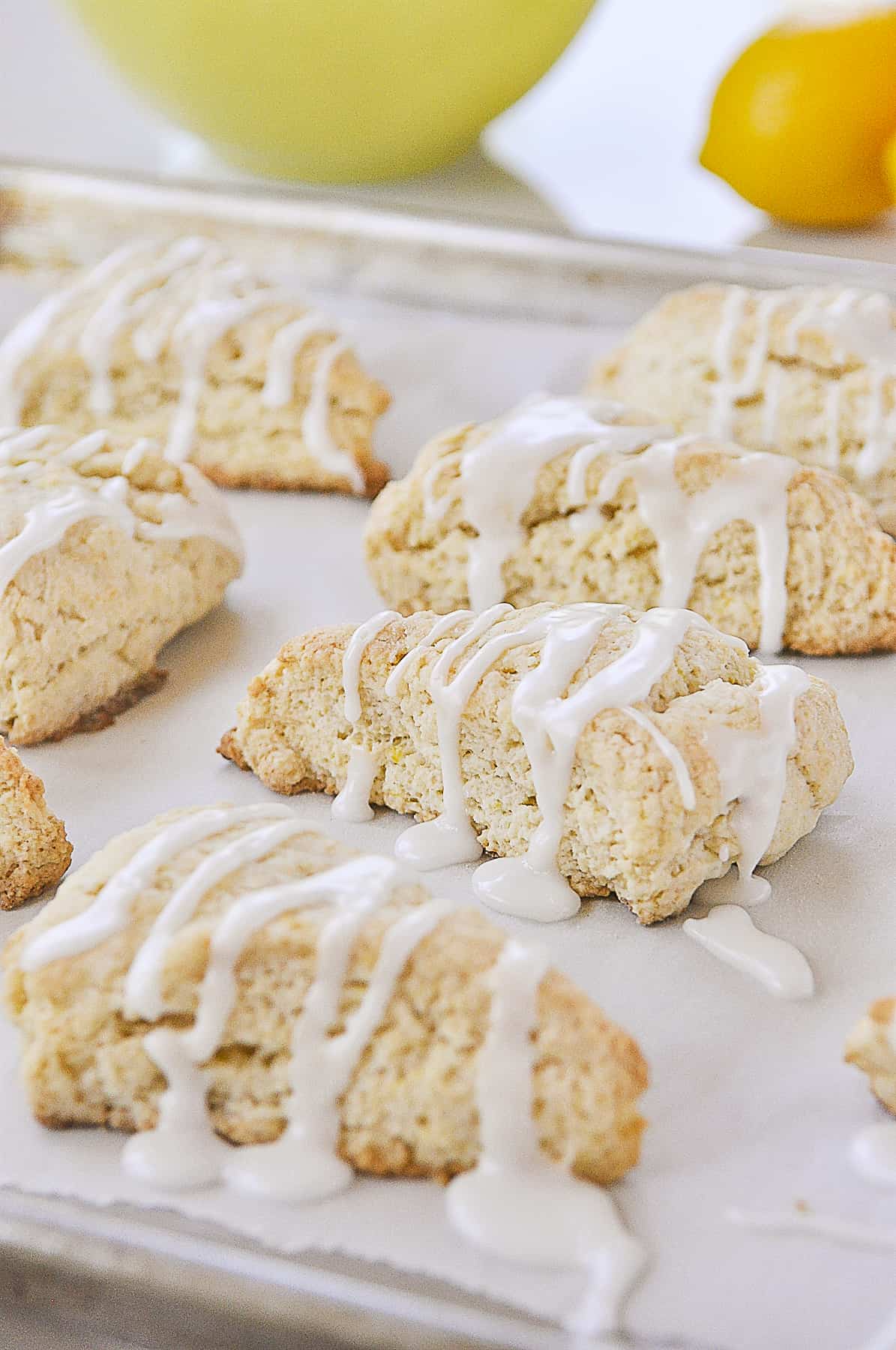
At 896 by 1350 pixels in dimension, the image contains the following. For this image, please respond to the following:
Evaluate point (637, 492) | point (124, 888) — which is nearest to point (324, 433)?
point (637, 492)

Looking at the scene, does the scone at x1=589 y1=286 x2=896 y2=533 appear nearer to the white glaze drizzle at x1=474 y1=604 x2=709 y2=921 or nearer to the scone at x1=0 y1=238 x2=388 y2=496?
the scone at x1=0 y1=238 x2=388 y2=496

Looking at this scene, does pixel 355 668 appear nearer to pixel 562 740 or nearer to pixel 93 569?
pixel 562 740

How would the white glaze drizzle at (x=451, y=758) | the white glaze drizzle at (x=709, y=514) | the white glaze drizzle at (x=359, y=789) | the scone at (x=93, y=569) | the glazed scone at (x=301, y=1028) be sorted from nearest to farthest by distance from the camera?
1. the glazed scone at (x=301, y=1028)
2. the white glaze drizzle at (x=451, y=758)
3. the white glaze drizzle at (x=359, y=789)
4. the scone at (x=93, y=569)
5. the white glaze drizzle at (x=709, y=514)

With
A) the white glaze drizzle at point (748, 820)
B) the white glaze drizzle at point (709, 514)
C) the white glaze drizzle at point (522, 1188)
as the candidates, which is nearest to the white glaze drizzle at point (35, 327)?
the white glaze drizzle at point (709, 514)

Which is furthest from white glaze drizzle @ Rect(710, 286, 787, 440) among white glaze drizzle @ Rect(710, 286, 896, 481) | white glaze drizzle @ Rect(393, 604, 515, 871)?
white glaze drizzle @ Rect(393, 604, 515, 871)

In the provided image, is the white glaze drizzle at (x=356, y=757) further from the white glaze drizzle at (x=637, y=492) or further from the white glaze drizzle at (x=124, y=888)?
the white glaze drizzle at (x=637, y=492)

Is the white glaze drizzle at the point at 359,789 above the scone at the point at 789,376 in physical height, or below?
below
